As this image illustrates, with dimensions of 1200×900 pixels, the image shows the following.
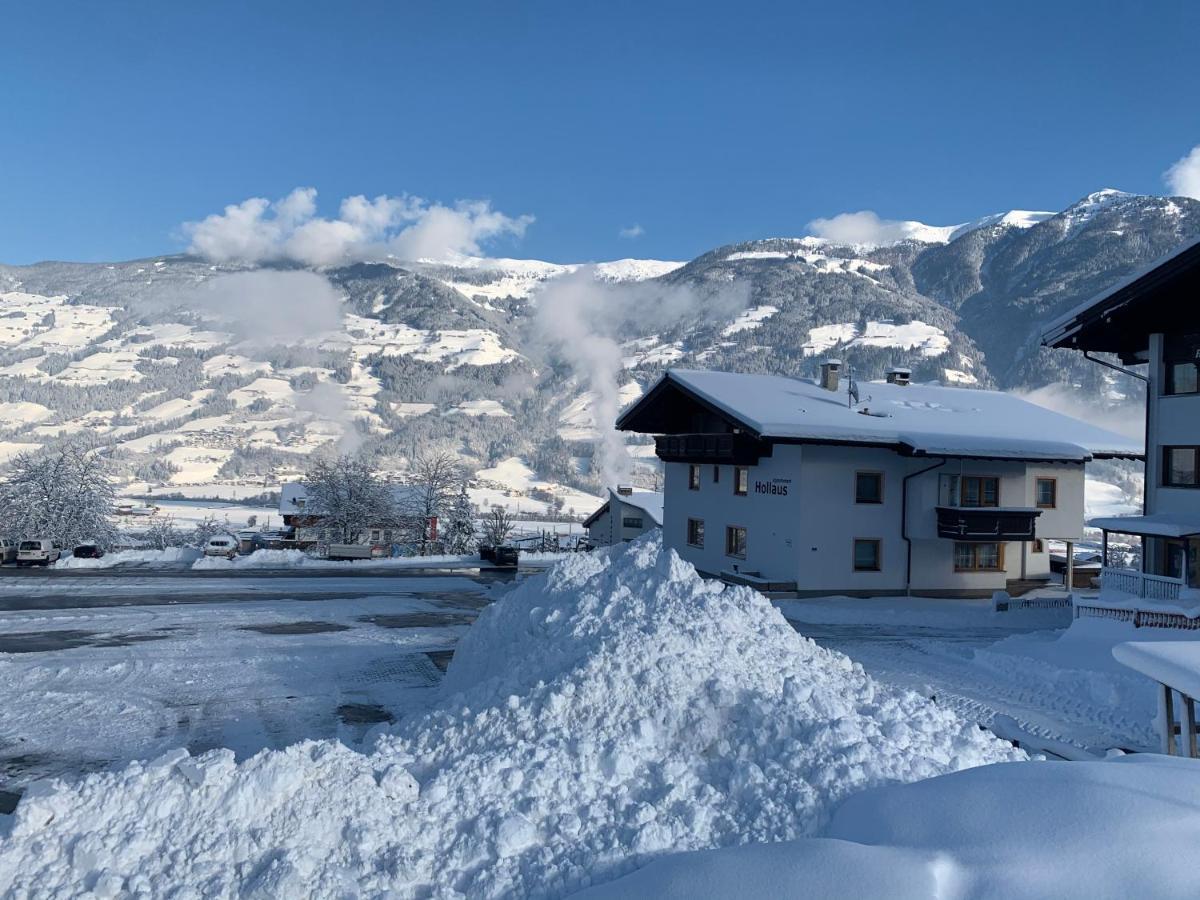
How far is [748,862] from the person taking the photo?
18.0ft

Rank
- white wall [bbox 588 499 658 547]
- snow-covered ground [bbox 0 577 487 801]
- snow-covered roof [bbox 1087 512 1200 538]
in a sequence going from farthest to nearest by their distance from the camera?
white wall [bbox 588 499 658 547], snow-covered roof [bbox 1087 512 1200 538], snow-covered ground [bbox 0 577 487 801]

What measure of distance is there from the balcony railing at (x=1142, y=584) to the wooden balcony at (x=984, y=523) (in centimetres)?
470

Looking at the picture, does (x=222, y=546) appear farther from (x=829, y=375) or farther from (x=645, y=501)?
(x=829, y=375)

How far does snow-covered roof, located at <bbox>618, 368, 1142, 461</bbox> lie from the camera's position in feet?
85.8

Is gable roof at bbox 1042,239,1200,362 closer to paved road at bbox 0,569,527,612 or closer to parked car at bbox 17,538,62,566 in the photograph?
paved road at bbox 0,569,527,612

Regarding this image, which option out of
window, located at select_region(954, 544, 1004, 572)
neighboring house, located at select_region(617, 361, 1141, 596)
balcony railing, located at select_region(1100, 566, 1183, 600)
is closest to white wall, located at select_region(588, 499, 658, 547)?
neighboring house, located at select_region(617, 361, 1141, 596)

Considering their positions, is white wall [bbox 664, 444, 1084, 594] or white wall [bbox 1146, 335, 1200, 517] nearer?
white wall [bbox 1146, 335, 1200, 517]

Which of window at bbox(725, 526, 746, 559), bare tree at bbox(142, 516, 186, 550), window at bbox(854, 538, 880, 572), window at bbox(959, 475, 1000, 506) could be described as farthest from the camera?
bare tree at bbox(142, 516, 186, 550)

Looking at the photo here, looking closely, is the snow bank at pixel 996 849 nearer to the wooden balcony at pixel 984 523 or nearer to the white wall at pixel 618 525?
the wooden balcony at pixel 984 523

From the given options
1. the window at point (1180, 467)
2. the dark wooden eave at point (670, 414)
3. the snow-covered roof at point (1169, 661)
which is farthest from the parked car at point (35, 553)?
the window at point (1180, 467)

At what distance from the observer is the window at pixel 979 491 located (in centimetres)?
2762

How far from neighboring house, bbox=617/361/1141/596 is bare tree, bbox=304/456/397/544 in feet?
105

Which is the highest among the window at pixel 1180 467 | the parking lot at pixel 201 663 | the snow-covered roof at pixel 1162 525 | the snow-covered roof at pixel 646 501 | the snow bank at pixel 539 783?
the window at pixel 1180 467

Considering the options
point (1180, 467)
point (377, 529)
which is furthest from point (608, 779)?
point (377, 529)
